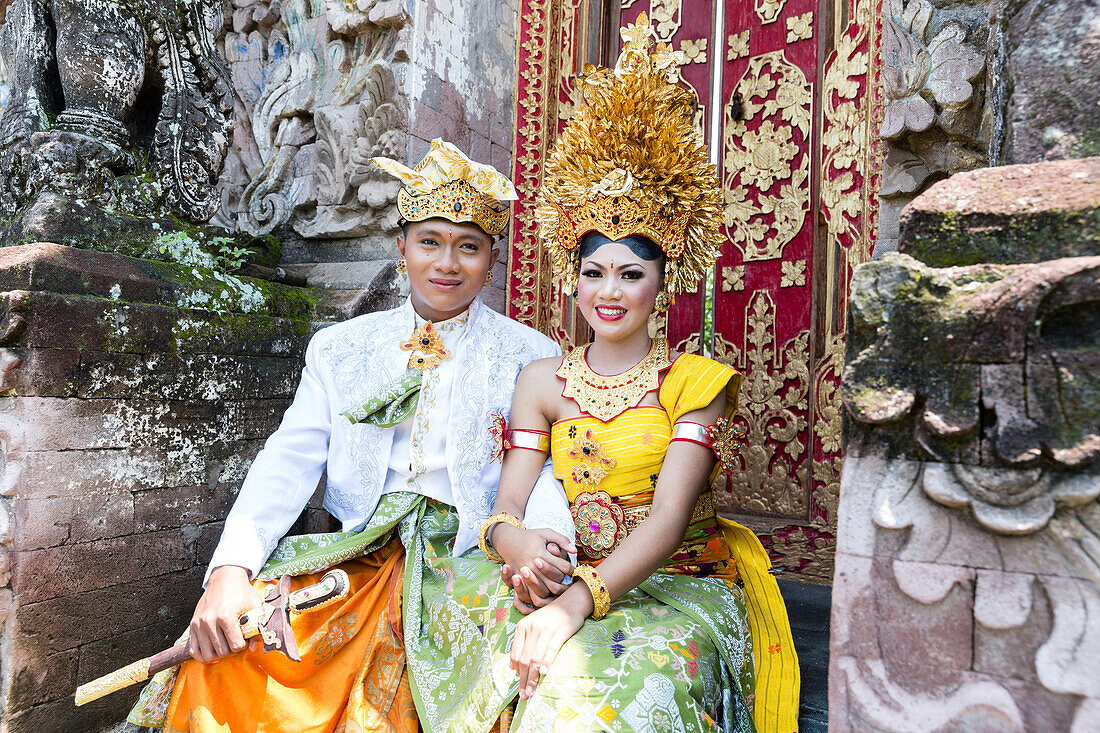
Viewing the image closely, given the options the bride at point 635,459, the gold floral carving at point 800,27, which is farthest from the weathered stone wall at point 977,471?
the gold floral carving at point 800,27

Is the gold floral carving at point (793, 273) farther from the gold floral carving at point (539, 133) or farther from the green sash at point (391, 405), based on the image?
the green sash at point (391, 405)

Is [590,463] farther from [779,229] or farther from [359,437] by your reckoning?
[779,229]

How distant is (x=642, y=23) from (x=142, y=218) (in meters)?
2.08

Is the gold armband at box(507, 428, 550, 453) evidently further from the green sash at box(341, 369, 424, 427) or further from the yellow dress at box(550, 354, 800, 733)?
the green sash at box(341, 369, 424, 427)

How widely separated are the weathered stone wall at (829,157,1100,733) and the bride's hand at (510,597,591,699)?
0.66m

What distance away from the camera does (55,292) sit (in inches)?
94.0

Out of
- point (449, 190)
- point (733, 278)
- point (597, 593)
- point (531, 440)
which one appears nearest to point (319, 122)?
point (449, 190)

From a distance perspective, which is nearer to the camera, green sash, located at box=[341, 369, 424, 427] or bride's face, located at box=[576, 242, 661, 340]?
bride's face, located at box=[576, 242, 661, 340]

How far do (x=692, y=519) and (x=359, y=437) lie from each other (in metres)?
1.13

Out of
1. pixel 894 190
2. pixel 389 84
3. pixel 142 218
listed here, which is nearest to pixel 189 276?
pixel 142 218

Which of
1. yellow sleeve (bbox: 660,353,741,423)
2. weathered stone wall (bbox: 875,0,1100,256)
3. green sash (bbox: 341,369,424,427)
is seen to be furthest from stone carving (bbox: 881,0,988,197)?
green sash (bbox: 341,369,424,427)

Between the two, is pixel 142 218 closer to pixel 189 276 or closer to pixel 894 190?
pixel 189 276

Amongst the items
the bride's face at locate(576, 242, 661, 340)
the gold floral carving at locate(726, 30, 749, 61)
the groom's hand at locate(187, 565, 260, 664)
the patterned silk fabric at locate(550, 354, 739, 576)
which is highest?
the gold floral carving at locate(726, 30, 749, 61)

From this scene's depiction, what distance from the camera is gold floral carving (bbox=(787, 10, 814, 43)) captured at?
339 cm
